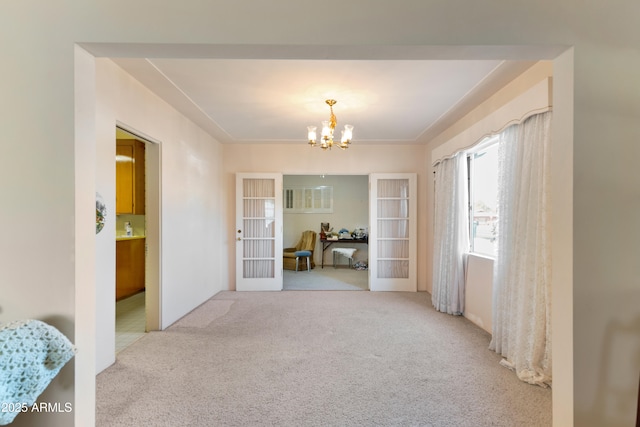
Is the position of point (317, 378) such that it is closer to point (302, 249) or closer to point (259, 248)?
point (259, 248)

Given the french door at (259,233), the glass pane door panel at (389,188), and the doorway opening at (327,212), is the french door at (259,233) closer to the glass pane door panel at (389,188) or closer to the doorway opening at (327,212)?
the glass pane door panel at (389,188)

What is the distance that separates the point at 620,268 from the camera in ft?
4.30

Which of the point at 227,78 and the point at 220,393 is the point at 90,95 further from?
the point at 220,393

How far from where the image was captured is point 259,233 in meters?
4.93

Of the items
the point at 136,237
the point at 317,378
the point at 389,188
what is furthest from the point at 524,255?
the point at 136,237

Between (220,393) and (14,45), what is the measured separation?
227 centimetres

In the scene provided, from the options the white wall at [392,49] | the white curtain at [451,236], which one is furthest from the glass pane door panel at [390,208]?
the white wall at [392,49]

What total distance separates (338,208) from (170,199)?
4.68m

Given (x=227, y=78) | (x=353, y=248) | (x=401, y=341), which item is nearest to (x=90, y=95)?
(x=227, y=78)

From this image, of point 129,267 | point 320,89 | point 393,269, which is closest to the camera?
point 320,89

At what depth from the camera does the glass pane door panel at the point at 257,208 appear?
16.1ft

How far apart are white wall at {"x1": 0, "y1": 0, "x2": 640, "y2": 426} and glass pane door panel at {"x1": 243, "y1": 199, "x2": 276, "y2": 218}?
3.57 meters

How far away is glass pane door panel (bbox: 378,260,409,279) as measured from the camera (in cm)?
486

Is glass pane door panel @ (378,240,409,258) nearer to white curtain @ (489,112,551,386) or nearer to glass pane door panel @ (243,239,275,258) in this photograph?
glass pane door panel @ (243,239,275,258)
